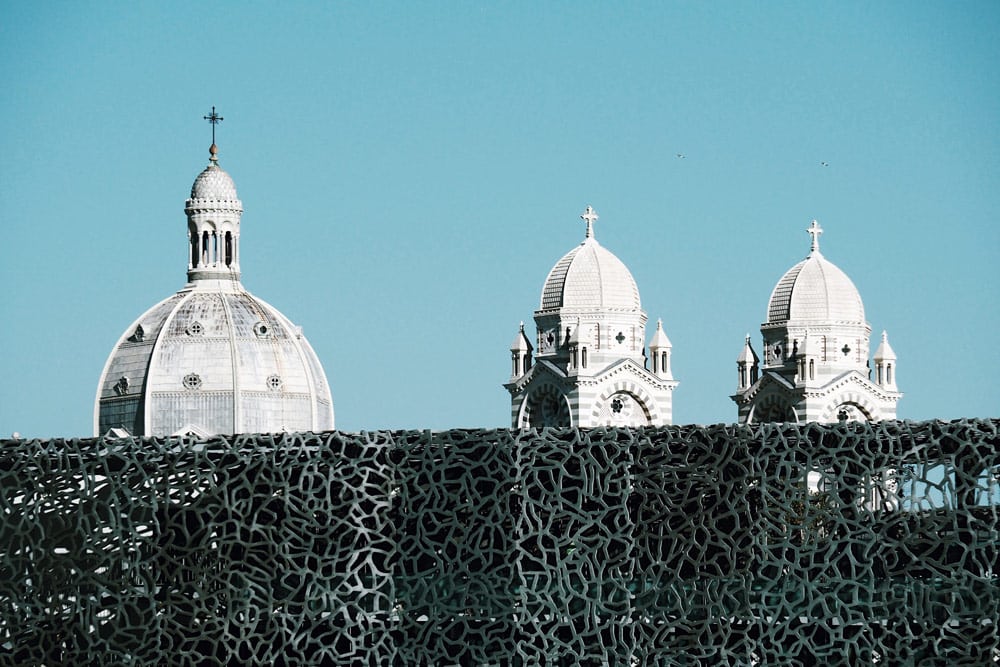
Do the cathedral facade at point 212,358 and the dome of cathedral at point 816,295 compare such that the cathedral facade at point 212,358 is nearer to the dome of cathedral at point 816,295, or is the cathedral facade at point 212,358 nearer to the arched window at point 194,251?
the arched window at point 194,251

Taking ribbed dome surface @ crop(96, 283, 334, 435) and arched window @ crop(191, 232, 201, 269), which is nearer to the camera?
ribbed dome surface @ crop(96, 283, 334, 435)

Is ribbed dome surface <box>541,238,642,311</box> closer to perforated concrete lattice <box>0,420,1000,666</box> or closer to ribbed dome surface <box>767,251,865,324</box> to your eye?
ribbed dome surface <box>767,251,865,324</box>

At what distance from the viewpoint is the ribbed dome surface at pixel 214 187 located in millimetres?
86812

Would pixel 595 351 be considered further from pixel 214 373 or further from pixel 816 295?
pixel 214 373

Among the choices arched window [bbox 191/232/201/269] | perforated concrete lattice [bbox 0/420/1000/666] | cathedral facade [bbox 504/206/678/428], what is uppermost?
arched window [bbox 191/232/201/269]

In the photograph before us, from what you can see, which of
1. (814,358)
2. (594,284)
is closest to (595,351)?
(594,284)

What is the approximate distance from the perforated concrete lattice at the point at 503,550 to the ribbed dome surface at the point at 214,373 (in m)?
60.0

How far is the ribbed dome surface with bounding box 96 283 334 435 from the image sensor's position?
86312 mm

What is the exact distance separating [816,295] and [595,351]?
28.4ft

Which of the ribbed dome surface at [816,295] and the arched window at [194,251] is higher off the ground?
the arched window at [194,251]

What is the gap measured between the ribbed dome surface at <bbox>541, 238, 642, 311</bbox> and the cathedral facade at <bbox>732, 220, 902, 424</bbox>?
21.3 ft

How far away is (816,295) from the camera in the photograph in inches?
3167

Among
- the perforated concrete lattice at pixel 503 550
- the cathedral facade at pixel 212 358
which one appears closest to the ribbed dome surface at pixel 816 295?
the cathedral facade at pixel 212 358

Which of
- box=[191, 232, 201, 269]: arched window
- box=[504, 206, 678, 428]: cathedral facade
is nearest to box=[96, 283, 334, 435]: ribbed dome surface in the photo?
box=[191, 232, 201, 269]: arched window
